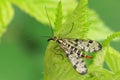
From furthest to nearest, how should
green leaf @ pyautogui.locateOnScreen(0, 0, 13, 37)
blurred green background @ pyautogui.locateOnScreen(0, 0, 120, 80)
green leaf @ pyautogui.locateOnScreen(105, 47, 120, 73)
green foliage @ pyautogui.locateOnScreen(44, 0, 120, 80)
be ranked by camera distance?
1. blurred green background @ pyautogui.locateOnScreen(0, 0, 120, 80)
2. green leaf @ pyautogui.locateOnScreen(0, 0, 13, 37)
3. green leaf @ pyautogui.locateOnScreen(105, 47, 120, 73)
4. green foliage @ pyautogui.locateOnScreen(44, 0, 120, 80)

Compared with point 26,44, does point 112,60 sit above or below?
above

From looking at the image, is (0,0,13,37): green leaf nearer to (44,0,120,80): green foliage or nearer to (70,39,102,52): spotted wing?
(70,39,102,52): spotted wing

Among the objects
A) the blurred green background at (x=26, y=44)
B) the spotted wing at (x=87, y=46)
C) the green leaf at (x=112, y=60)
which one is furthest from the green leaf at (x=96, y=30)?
the blurred green background at (x=26, y=44)

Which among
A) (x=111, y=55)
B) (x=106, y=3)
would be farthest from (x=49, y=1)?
(x=106, y=3)

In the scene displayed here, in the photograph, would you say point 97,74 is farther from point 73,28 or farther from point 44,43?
point 44,43

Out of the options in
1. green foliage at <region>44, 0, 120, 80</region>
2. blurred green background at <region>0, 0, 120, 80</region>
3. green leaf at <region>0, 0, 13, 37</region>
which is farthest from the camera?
blurred green background at <region>0, 0, 120, 80</region>

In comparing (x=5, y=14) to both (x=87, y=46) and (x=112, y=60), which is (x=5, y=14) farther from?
(x=112, y=60)

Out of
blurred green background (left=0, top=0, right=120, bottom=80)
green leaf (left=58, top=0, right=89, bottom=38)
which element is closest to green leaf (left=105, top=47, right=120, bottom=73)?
Answer: green leaf (left=58, top=0, right=89, bottom=38)

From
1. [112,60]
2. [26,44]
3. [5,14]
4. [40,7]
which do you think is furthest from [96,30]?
[26,44]
